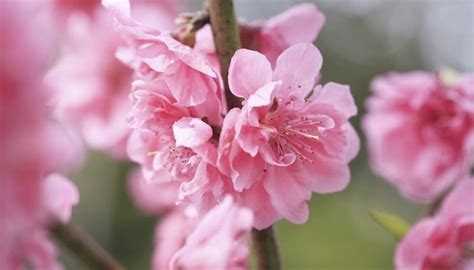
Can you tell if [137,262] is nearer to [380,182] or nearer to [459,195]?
[380,182]

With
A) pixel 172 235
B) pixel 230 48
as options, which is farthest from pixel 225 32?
pixel 172 235

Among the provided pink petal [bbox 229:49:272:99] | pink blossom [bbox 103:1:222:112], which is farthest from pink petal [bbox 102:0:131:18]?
pink petal [bbox 229:49:272:99]

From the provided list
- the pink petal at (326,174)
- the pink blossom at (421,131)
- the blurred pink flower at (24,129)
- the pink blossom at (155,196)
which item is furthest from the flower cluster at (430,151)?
the blurred pink flower at (24,129)

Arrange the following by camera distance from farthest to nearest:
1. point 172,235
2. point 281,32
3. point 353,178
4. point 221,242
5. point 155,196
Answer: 1. point 353,178
2. point 155,196
3. point 172,235
4. point 281,32
5. point 221,242

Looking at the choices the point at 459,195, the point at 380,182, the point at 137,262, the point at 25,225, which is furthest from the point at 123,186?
the point at 25,225

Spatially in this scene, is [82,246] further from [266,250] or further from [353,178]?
[353,178]

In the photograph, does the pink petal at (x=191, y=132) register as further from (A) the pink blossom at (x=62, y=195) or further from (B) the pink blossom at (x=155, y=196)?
(B) the pink blossom at (x=155, y=196)

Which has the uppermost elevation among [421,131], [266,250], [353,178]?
[266,250]
